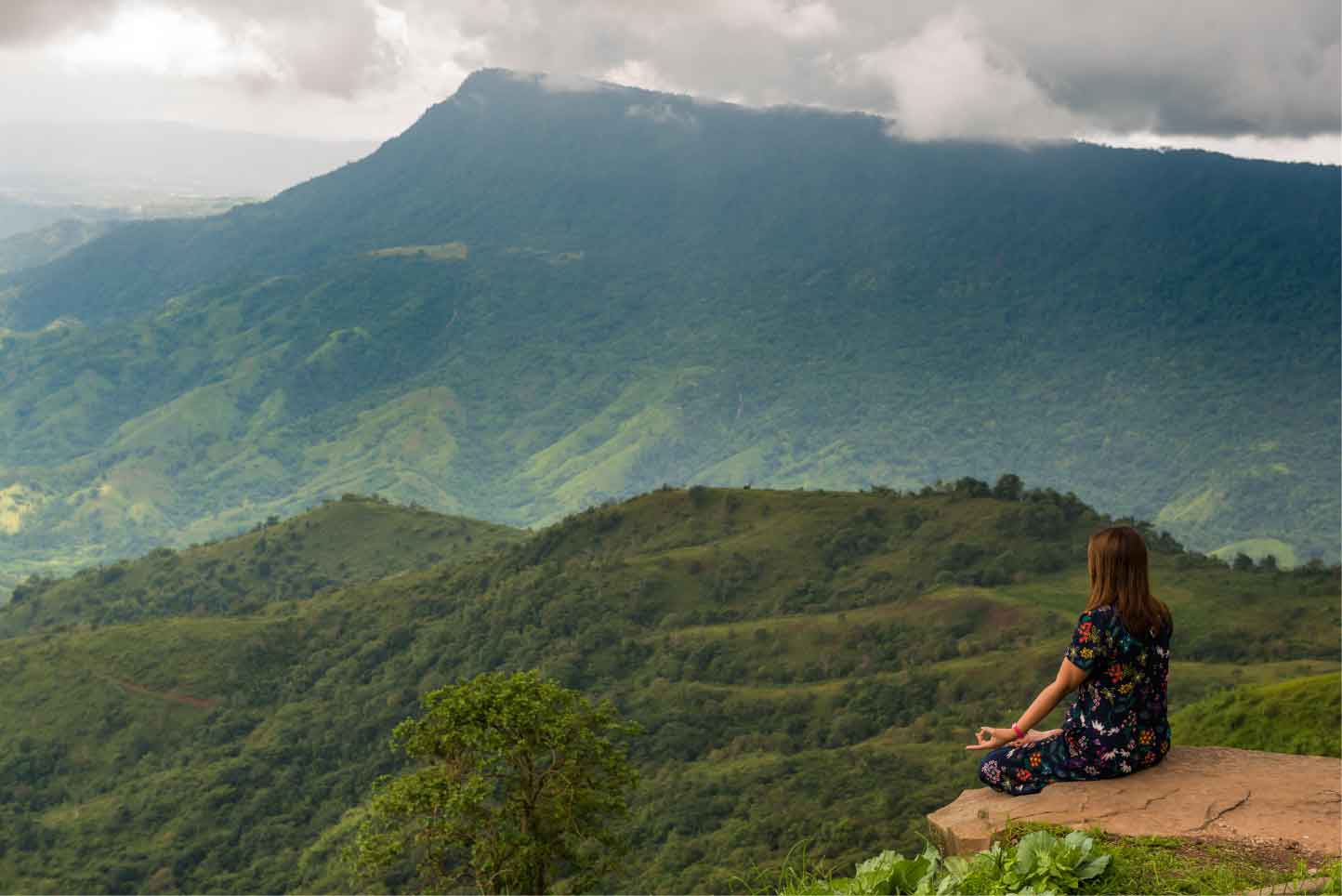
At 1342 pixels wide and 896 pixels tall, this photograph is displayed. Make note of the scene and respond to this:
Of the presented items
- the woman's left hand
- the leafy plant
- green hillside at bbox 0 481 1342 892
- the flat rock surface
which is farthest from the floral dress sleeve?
green hillside at bbox 0 481 1342 892

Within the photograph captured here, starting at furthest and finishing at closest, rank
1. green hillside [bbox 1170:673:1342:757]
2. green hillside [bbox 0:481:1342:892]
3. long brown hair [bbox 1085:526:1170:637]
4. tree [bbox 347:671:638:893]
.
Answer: green hillside [bbox 0:481:1342:892] → green hillside [bbox 1170:673:1342:757] → tree [bbox 347:671:638:893] → long brown hair [bbox 1085:526:1170:637]

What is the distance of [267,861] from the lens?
61094mm

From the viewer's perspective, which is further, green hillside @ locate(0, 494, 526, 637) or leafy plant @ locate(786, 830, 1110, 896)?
green hillside @ locate(0, 494, 526, 637)

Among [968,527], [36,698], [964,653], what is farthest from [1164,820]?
[36,698]

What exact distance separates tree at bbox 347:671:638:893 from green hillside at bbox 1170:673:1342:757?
20.7 m

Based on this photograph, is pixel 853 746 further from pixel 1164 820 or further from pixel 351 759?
pixel 1164 820

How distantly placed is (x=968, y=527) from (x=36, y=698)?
62171 millimetres

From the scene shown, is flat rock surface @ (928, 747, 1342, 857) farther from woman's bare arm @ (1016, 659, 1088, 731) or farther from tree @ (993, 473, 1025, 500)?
tree @ (993, 473, 1025, 500)

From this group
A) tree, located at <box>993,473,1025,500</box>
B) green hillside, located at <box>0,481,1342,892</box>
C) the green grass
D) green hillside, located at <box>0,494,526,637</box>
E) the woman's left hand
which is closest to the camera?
the green grass

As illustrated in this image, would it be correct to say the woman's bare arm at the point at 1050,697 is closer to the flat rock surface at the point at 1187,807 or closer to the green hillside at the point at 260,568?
the flat rock surface at the point at 1187,807

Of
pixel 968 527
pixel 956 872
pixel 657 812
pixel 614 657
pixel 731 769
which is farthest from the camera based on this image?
pixel 968 527

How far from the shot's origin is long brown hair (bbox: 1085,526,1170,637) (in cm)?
884

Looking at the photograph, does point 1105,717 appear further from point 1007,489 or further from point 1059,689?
point 1007,489

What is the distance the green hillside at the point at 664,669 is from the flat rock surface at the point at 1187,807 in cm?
3514
